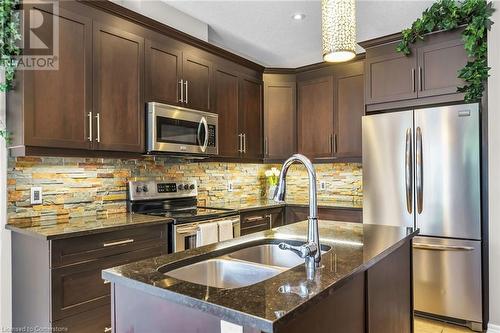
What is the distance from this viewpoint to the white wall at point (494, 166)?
2.66m

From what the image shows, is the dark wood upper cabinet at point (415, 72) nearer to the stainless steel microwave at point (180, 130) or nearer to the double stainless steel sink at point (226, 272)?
the stainless steel microwave at point (180, 130)

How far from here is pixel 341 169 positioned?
436 centimetres

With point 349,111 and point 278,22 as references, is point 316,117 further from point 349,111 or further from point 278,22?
point 278,22

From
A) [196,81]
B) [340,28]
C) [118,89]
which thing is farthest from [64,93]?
[340,28]

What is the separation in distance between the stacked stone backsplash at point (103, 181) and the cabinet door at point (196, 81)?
640 mm

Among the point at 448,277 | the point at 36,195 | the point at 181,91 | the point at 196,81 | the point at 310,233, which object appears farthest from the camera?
the point at 196,81

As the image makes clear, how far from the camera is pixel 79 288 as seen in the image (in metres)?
2.10

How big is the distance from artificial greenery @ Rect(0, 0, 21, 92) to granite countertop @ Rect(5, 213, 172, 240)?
0.89 metres

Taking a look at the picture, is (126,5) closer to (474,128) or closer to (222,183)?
(222,183)

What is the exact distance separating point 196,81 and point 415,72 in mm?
2062

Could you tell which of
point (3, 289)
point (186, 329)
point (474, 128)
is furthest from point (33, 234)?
point (474, 128)

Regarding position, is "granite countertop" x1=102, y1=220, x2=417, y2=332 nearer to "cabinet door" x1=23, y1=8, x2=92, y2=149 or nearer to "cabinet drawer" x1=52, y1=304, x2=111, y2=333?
"cabinet drawer" x1=52, y1=304, x2=111, y2=333

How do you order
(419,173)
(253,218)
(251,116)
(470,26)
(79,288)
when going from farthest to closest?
(251,116)
(253,218)
(419,173)
(470,26)
(79,288)

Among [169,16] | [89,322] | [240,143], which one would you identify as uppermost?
[169,16]
